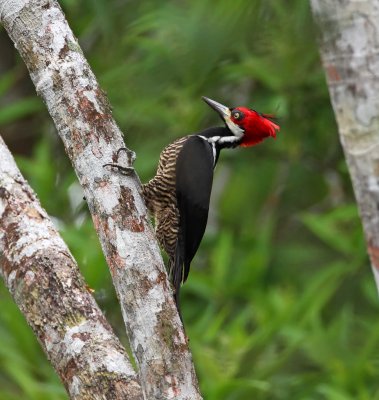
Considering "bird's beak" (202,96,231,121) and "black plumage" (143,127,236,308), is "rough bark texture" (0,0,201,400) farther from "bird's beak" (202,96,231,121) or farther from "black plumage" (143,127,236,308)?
"bird's beak" (202,96,231,121)

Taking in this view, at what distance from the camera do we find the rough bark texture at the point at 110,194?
2844 mm

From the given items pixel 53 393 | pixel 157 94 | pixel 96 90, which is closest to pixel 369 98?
pixel 96 90

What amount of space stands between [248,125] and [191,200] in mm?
488

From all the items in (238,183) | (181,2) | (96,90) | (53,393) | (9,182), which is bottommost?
(53,393)

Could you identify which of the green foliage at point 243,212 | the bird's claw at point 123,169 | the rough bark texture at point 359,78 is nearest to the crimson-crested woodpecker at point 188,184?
Result: the green foliage at point 243,212

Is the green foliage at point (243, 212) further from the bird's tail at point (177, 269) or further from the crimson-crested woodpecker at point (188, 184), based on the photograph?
the bird's tail at point (177, 269)

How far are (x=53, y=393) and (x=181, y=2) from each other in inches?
95.3

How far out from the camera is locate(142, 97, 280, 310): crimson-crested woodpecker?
403cm

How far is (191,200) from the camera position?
→ 13.2 feet

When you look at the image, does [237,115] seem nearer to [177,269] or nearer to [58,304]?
[177,269]

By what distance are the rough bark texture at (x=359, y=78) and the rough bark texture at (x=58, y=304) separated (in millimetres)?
943

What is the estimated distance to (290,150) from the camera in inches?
258

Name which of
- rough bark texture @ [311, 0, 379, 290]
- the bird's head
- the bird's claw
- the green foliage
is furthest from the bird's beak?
rough bark texture @ [311, 0, 379, 290]

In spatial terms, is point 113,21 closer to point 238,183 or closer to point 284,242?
point 238,183
